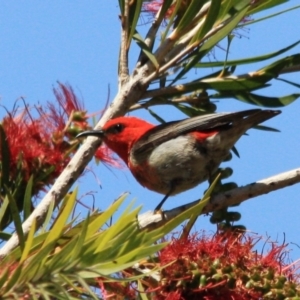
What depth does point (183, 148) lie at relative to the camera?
4.01 metres

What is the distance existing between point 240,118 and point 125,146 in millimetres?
946

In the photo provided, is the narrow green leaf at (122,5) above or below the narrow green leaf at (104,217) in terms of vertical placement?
above

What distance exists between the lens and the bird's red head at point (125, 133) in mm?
4203

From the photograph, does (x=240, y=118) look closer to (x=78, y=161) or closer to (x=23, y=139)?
(x=23, y=139)

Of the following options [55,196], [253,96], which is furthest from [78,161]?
[253,96]

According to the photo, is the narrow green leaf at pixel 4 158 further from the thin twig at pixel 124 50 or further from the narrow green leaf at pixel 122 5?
the narrow green leaf at pixel 122 5

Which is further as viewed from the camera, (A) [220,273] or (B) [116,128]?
(B) [116,128]

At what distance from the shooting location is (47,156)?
267 cm

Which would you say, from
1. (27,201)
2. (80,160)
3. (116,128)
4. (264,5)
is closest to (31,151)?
(80,160)

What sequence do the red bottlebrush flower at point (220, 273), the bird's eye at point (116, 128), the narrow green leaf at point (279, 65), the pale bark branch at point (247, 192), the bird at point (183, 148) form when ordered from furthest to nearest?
the bird's eye at point (116, 128) < the bird at point (183, 148) < the narrow green leaf at point (279, 65) < the pale bark branch at point (247, 192) < the red bottlebrush flower at point (220, 273)

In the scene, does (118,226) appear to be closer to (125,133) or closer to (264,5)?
(264,5)

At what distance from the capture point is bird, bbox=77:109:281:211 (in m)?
3.82

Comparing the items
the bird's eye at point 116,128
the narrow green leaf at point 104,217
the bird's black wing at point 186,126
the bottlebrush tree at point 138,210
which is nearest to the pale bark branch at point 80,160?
the bottlebrush tree at point 138,210

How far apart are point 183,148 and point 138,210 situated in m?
2.49
